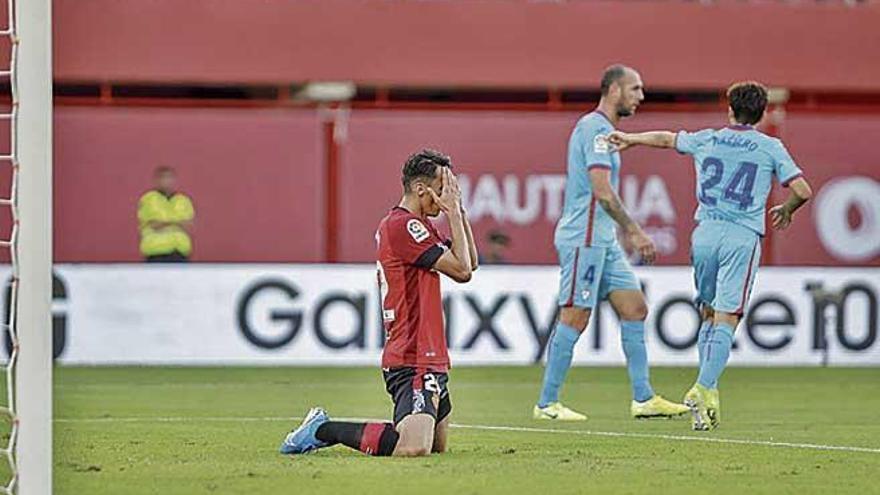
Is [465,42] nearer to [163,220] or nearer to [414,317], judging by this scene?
[163,220]

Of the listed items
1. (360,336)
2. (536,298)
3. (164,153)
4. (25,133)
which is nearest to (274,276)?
(360,336)

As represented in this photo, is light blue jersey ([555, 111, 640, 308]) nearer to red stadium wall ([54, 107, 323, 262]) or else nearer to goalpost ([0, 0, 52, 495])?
goalpost ([0, 0, 52, 495])

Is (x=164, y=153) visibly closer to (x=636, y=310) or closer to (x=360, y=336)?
(x=360, y=336)

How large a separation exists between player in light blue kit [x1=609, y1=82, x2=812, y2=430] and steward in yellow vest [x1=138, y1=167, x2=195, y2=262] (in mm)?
10068

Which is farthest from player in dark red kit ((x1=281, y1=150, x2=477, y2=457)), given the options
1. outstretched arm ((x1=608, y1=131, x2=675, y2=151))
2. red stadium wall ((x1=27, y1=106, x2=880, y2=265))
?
red stadium wall ((x1=27, y1=106, x2=880, y2=265))

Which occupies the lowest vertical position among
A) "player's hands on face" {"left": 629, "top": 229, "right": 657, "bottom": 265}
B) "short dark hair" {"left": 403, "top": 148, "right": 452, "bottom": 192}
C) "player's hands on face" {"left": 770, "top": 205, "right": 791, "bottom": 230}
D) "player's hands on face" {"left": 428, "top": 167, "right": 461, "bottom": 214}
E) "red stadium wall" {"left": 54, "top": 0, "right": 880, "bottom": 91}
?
"player's hands on face" {"left": 629, "top": 229, "right": 657, "bottom": 265}

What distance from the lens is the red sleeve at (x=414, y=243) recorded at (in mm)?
9875

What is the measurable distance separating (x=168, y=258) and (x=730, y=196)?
10.5m

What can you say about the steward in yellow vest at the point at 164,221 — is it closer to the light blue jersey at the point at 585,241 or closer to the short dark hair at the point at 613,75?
the light blue jersey at the point at 585,241

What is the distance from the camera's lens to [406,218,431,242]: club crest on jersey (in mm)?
9891

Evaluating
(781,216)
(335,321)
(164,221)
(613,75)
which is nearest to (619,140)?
(613,75)

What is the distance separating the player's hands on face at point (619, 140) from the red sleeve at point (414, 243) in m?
2.28

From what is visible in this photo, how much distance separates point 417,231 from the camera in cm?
991

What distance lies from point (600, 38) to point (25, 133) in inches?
693
